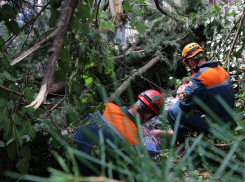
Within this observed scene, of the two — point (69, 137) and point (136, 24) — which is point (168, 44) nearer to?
point (136, 24)

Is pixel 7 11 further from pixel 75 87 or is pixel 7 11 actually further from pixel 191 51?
pixel 191 51

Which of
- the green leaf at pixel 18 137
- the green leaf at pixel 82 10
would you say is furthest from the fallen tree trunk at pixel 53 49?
the green leaf at pixel 18 137

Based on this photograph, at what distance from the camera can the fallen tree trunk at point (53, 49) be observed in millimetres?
936

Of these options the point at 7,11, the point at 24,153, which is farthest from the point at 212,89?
the point at 7,11

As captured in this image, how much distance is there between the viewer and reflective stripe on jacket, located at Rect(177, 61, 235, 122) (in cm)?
323

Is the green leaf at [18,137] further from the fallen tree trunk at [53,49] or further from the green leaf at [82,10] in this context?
the green leaf at [82,10]

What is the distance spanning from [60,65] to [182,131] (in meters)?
2.29

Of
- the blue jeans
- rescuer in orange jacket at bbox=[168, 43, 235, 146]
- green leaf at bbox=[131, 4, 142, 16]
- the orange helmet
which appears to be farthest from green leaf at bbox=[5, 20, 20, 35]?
the orange helmet

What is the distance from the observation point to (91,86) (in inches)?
112

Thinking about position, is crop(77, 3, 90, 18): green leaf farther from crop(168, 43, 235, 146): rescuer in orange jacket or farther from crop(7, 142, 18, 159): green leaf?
crop(168, 43, 235, 146): rescuer in orange jacket

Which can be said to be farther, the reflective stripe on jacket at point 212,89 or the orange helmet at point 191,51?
the orange helmet at point 191,51

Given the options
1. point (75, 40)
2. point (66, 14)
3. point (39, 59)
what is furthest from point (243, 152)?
point (39, 59)

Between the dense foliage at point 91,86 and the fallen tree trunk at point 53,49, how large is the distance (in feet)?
0.56

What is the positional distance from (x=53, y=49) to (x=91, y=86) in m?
1.84
